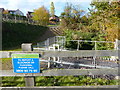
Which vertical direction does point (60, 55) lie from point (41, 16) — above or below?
below

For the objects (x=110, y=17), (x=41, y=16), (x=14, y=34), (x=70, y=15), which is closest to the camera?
(x=110, y=17)

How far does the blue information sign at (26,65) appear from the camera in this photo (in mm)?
2418

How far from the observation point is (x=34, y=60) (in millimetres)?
2430

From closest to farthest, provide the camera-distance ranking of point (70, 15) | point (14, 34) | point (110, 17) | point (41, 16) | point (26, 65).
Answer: point (26, 65)
point (110, 17)
point (14, 34)
point (70, 15)
point (41, 16)

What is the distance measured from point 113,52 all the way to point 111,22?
6.92 metres

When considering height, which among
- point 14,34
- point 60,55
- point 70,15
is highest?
point 70,15

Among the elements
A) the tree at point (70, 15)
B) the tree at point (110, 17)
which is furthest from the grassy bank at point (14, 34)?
the tree at point (110, 17)

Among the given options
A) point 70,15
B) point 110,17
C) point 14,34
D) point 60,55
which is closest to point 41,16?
point 70,15

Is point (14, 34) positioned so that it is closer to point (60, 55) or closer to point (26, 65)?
point (26, 65)

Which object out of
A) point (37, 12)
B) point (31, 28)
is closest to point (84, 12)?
point (31, 28)

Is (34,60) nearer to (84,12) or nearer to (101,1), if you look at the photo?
(101,1)

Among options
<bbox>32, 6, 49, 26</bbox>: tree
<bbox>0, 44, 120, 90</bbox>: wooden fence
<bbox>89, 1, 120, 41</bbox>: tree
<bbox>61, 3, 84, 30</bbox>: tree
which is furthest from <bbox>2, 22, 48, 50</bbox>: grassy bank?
<bbox>32, 6, 49, 26</bbox>: tree

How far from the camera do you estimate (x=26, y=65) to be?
8.02ft

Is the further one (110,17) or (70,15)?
(70,15)
